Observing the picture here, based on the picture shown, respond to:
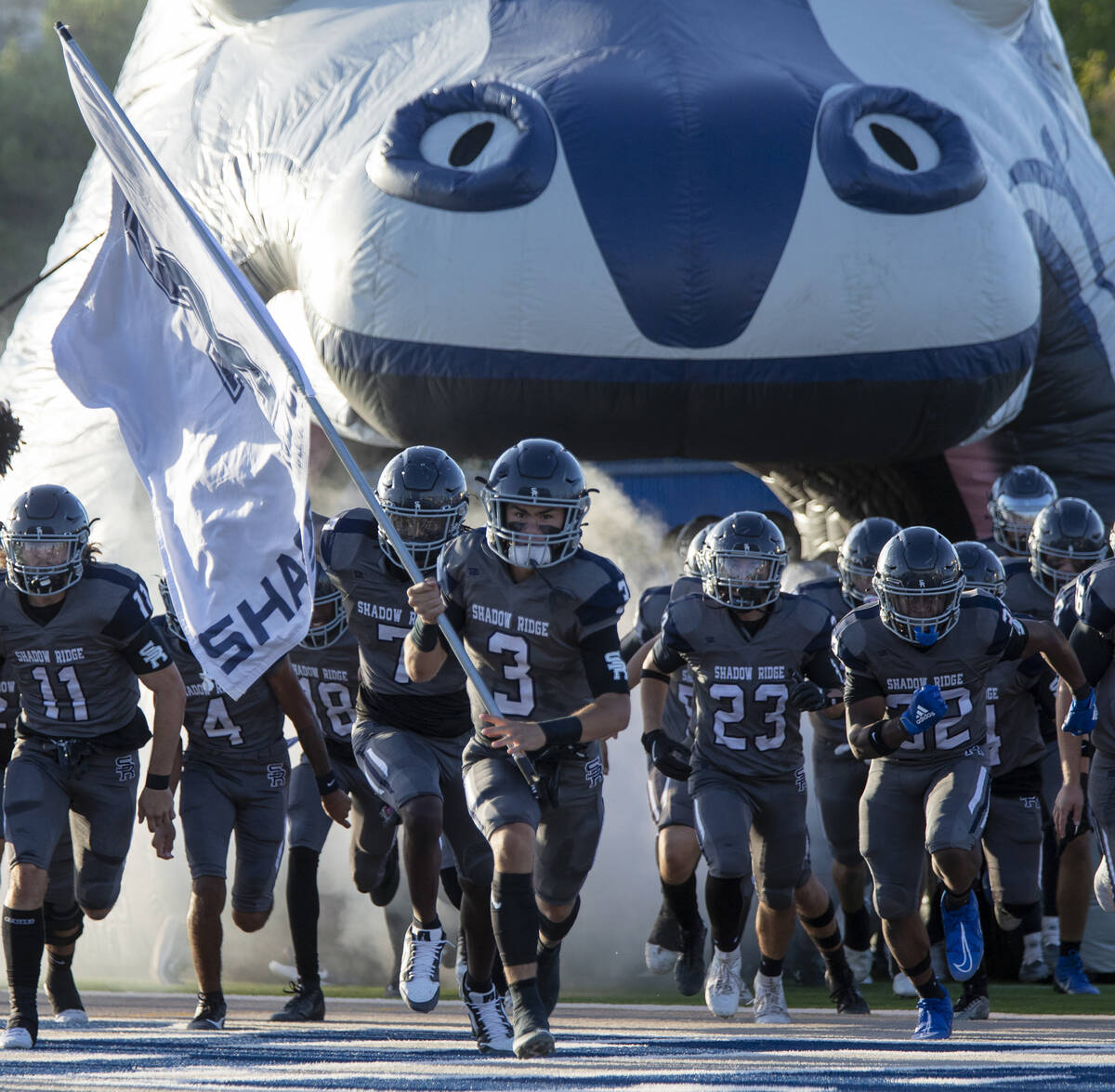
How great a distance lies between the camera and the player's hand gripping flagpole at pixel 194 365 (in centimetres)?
534

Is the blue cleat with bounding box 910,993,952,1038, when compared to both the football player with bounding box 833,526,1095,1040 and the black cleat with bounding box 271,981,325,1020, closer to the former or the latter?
the football player with bounding box 833,526,1095,1040

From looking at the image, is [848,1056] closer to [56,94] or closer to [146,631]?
[146,631]

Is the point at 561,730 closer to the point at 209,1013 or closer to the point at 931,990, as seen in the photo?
the point at 931,990

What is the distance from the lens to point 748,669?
6.36m

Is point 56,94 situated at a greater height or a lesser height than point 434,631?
greater

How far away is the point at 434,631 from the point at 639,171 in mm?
3308

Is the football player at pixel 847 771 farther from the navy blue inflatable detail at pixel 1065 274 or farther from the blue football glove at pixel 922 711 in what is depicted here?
the navy blue inflatable detail at pixel 1065 274

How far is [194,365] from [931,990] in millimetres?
2830

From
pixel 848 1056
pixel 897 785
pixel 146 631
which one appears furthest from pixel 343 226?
pixel 848 1056

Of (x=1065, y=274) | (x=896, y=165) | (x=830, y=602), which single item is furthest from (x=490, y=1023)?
(x=1065, y=274)

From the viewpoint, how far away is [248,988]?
810 centimetres

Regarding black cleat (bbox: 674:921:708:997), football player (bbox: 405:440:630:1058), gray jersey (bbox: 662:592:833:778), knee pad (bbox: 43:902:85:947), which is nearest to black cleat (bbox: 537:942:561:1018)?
football player (bbox: 405:440:630:1058)

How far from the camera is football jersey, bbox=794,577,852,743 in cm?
742

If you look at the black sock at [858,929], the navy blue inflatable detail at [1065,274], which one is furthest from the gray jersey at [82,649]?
the navy blue inflatable detail at [1065,274]
